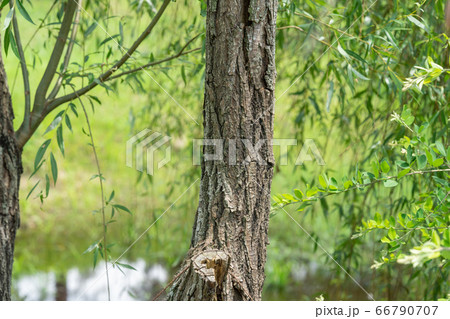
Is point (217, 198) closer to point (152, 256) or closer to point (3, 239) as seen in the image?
point (3, 239)

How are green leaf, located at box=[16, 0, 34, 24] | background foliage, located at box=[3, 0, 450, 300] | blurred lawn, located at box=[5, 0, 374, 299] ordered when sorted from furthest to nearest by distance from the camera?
blurred lawn, located at box=[5, 0, 374, 299] < background foliage, located at box=[3, 0, 450, 300] < green leaf, located at box=[16, 0, 34, 24]

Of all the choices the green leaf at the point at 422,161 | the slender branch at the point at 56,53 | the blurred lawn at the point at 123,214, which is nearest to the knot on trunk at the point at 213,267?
the green leaf at the point at 422,161

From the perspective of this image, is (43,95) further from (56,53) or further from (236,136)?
(236,136)

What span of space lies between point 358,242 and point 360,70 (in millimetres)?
709

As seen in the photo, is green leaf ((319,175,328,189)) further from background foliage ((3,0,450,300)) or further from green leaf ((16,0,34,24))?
green leaf ((16,0,34,24))

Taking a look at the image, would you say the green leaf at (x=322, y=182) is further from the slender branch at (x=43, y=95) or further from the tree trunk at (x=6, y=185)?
Answer: the tree trunk at (x=6, y=185)

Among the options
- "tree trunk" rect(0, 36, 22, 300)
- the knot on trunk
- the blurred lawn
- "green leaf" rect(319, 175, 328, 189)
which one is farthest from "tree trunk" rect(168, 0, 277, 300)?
the blurred lawn

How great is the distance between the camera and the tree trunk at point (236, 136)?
92cm

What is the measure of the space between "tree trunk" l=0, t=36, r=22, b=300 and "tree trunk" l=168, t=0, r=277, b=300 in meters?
0.54

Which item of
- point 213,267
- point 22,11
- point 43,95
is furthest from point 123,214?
point 213,267

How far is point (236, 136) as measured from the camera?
36.5 inches

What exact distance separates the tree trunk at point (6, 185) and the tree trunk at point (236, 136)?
543 mm

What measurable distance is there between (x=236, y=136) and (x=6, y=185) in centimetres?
67

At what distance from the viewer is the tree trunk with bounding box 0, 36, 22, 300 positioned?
1215mm
